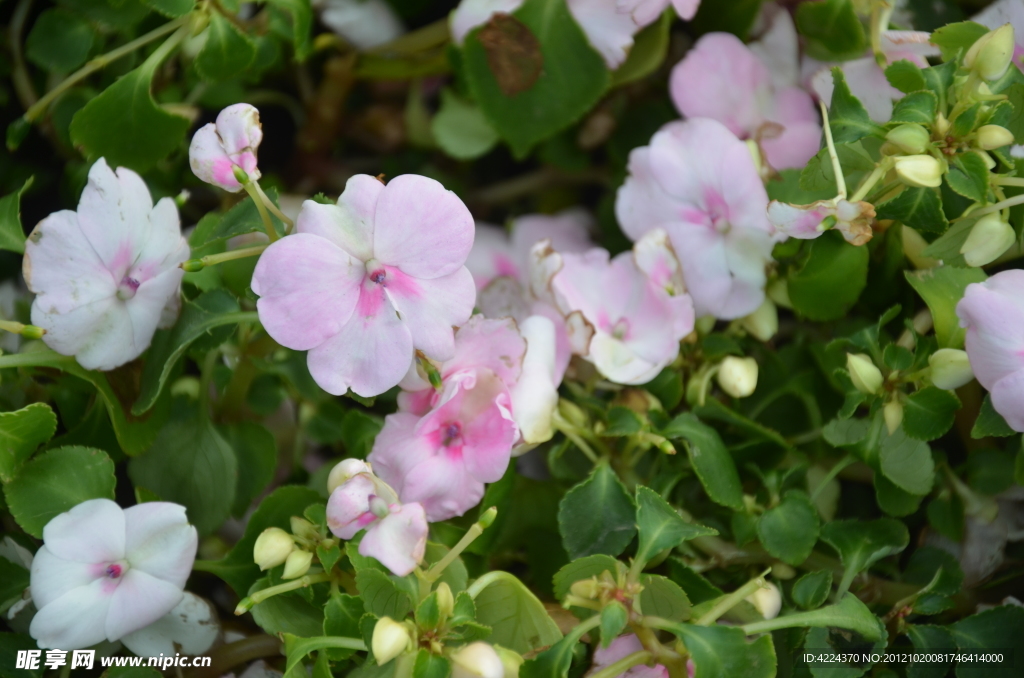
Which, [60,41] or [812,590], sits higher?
[60,41]

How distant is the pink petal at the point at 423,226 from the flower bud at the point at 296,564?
0.16 meters

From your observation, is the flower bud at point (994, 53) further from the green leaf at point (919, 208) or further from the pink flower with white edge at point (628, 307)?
the pink flower with white edge at point (628, 307)

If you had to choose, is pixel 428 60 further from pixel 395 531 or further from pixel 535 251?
pixel 395 531

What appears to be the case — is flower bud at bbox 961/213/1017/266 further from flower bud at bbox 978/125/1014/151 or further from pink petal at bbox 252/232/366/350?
pink petal at bbox 252/232/366/350

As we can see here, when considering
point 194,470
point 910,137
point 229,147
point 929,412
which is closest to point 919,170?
point 910,137

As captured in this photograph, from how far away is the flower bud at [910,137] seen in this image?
1.40ft

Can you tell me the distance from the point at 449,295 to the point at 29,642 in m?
0.34

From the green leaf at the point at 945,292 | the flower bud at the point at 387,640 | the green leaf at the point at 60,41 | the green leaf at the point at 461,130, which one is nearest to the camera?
the flower bud at the point at 387,640

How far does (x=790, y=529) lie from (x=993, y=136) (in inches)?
9.4

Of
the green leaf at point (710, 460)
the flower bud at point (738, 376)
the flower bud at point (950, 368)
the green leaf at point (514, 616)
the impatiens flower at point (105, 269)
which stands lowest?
the green leaf at point (514, 616)

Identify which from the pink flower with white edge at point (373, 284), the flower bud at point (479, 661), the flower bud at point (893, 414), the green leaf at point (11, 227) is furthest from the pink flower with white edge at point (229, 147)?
the flower bud at point (893, 414)

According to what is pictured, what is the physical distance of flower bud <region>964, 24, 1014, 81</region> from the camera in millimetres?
440

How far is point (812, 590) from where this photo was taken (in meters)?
0.49

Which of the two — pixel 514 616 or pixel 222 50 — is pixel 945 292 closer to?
pixel 514 616
